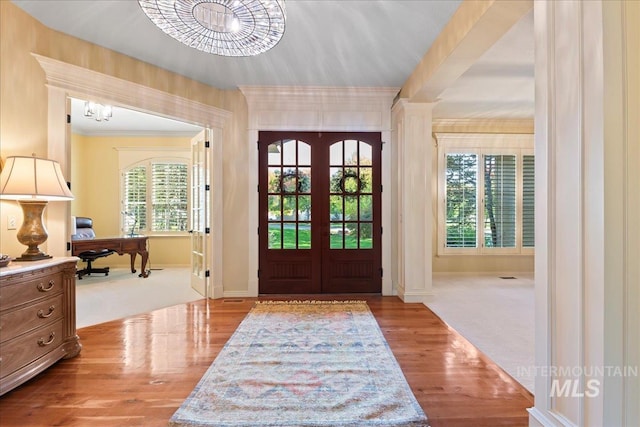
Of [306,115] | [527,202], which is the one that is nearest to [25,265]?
[306,115]

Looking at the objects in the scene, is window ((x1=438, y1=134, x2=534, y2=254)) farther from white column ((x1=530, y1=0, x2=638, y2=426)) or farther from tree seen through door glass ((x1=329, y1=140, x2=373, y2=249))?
white column ((x1=530, y1=0, x2=638, y2=426))

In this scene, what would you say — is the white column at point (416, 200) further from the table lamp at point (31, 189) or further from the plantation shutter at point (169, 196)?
the plantation shutter at point (169, 196)

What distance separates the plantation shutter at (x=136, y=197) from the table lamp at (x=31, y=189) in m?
4.43

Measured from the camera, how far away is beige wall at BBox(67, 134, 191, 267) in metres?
6.73

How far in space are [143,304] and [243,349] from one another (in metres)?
2.12

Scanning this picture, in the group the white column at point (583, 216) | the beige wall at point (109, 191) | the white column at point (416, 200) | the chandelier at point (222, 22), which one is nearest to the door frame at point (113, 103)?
the chandelier at point (222, 22)

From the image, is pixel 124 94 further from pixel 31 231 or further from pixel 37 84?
pixel 31 231

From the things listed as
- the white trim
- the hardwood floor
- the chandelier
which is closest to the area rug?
the hardwood floor

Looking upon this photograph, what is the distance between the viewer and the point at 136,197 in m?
6.88

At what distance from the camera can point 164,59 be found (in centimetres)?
367

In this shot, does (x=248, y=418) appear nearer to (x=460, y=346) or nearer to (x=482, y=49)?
(x=460, y=346)

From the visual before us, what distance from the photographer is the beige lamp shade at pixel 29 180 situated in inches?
93.3

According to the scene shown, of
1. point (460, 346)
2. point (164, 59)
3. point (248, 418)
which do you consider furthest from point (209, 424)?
point (164, 59)

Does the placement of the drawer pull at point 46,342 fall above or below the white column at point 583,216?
below
